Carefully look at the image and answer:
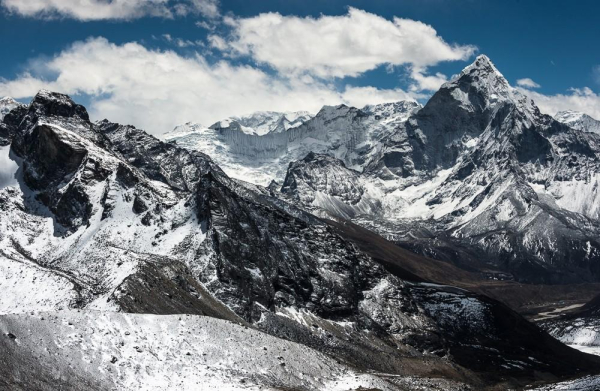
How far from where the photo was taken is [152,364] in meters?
93.2

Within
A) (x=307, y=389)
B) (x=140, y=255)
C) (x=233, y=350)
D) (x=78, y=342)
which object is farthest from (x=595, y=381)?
(x=140, y=255)

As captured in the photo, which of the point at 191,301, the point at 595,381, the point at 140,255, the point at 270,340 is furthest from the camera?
the point at 140,255

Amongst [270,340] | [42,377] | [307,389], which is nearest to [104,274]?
[270,340]

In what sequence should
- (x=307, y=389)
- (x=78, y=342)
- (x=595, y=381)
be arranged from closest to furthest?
1. (x=78, y=342)
2. (x=307, y=389)
3. (x=595, y=381)

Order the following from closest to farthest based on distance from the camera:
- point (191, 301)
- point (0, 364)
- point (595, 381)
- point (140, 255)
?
point (0, 364) < point (595, 381) < point (191, 301) < point (140, 255)

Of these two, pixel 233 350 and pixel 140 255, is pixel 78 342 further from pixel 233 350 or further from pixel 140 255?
pixel 140 255

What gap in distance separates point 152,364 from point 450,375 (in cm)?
12423

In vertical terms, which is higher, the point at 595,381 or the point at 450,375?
the point at 595,381

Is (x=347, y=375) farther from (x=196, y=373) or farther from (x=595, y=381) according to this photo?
(x=595, y=381)

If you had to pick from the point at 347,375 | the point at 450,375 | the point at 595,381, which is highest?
the point at 595,381

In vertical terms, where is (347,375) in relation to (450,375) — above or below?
above

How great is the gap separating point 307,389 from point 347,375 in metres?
15.3

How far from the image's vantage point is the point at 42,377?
80188mm

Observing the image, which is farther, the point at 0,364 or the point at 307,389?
the point at 307,389
